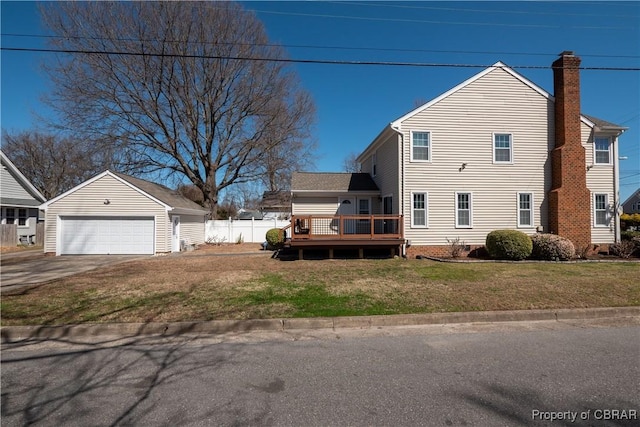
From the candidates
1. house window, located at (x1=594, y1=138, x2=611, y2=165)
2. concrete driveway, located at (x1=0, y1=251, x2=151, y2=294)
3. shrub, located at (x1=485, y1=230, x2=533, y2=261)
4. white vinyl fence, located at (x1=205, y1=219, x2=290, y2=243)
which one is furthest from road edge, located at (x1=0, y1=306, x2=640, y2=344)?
white vinyl fence, located at (x1=205, y1=219, x2=290, y2=243)

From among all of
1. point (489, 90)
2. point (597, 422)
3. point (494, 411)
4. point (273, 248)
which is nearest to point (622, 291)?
point (597, 422)

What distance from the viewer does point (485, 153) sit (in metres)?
14.9

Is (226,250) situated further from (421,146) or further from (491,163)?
(491,163)

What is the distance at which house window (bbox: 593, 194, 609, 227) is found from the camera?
48.9 ft

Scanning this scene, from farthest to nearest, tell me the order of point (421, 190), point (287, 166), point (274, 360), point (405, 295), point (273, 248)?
point (287, 166), point (273, 248), point (421, 190), point (405, 295), point (274, 360)

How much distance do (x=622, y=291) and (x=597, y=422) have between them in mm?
6144

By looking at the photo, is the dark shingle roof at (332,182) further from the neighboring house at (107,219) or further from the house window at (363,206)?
the neighboring house at (107,219)

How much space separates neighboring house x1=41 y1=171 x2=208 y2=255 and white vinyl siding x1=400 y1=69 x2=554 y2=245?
522 inches

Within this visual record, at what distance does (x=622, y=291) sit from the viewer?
7379mm

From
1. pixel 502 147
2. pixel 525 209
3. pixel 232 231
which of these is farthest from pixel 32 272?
pixel 525 209

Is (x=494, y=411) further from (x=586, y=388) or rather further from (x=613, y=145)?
(x=613, y=145)

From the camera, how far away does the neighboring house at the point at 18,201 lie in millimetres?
22141

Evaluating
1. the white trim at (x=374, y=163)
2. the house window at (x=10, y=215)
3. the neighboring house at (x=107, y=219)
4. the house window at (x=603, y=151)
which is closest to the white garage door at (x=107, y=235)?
the neighboring house at (x=107, y=219)

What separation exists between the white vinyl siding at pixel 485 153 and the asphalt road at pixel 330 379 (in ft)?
32.3
